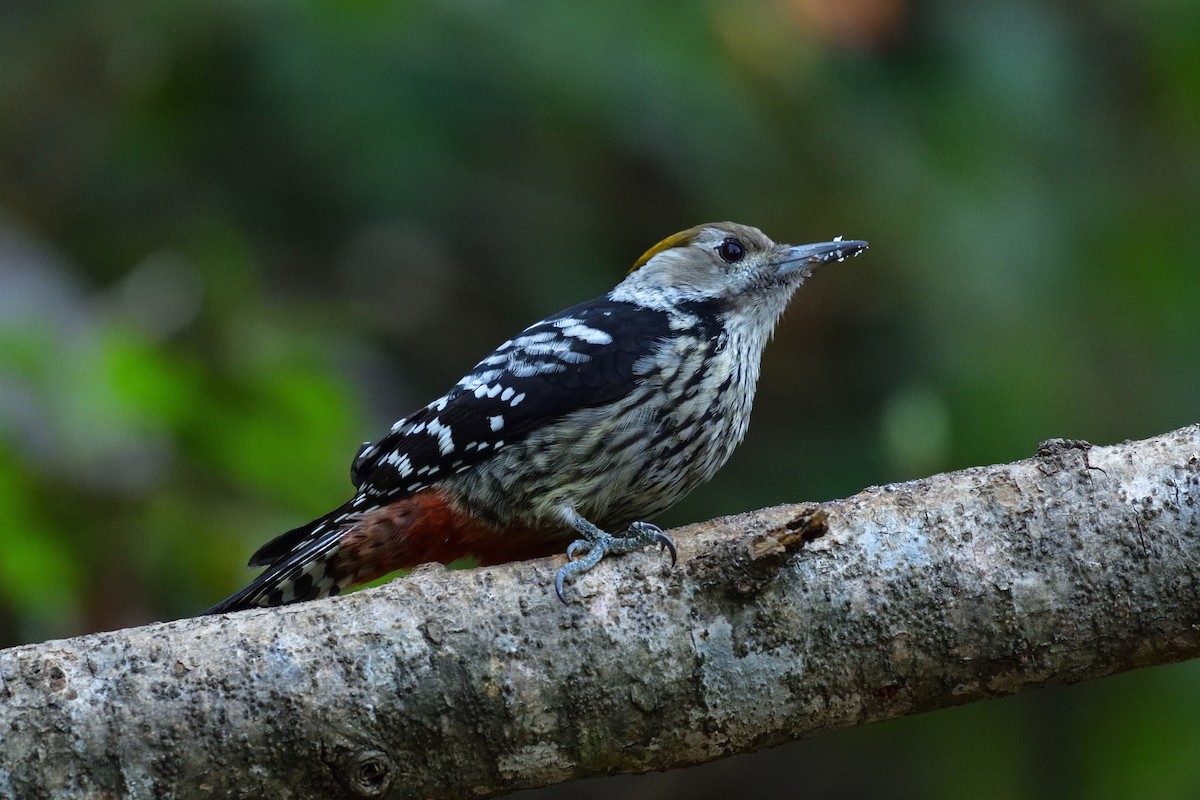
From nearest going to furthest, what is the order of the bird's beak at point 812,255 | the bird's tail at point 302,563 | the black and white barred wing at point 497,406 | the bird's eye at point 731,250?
the bird's tail at point 302,563
the black and white barred wing at point 497,406
the bird's beak at point 812,255
the bird's eye at point 731,250

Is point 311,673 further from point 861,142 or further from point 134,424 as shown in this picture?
point 861,142

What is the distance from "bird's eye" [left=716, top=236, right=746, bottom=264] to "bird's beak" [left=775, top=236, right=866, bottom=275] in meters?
0.13

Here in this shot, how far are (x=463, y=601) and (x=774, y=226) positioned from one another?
3.17m

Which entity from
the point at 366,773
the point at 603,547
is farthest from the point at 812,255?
the point at 366,773

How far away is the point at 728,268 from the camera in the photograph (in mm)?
4215

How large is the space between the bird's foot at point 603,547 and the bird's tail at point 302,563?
0.81 meters

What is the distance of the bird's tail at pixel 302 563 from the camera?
3414 mm

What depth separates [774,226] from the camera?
17.9 feet

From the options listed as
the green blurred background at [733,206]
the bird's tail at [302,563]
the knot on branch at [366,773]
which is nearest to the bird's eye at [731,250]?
the green blurred background at [733,206]

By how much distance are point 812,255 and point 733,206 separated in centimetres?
124

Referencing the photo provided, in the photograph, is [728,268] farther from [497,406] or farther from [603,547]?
[603,547]

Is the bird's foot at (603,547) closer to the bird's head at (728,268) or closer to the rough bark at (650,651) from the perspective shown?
the rough bark at (650,651)

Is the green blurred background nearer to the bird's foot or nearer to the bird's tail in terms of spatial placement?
the bird's tail

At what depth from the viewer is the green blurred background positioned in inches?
187
